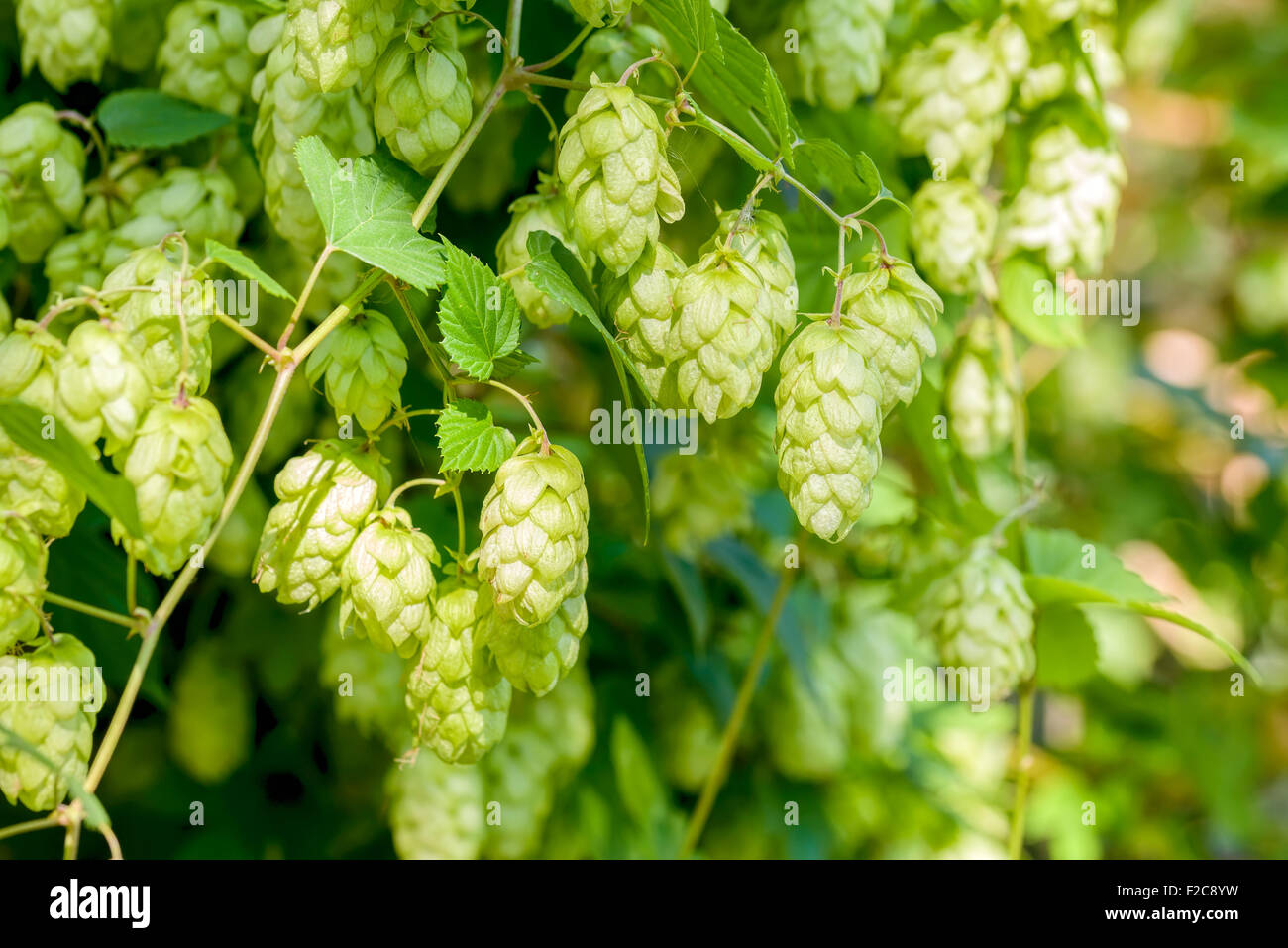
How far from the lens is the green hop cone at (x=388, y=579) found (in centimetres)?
68

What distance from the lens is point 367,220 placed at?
2.23 feet

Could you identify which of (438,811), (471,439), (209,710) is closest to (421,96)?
(471,439)

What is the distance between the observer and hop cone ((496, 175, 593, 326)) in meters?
0.75

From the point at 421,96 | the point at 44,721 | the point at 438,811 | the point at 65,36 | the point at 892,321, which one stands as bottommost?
the point at 438,811

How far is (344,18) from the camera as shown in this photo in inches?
25.4

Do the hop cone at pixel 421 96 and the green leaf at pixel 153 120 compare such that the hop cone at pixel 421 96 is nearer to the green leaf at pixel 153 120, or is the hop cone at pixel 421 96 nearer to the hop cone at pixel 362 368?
the hop cone at pixel 362 368

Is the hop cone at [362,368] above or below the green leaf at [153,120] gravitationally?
below

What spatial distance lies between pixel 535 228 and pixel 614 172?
15 centimetres

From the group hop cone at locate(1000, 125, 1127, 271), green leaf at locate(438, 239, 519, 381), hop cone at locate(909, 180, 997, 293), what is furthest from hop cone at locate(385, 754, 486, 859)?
hop cone at locate(1000, 125, 1127, 271)

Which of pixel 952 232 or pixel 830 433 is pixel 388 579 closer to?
pixel 830 433

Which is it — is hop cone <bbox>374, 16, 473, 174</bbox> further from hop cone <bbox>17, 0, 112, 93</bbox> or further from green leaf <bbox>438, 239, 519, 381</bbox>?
hop cone <bbox>17, 0, 112, 93</bbox>

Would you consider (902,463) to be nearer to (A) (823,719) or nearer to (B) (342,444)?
(A) (823,719)

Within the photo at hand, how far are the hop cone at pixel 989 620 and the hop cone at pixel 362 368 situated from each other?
1.98ft

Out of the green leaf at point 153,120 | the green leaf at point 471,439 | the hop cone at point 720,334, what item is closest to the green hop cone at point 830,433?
the hop cone at point 720,334
